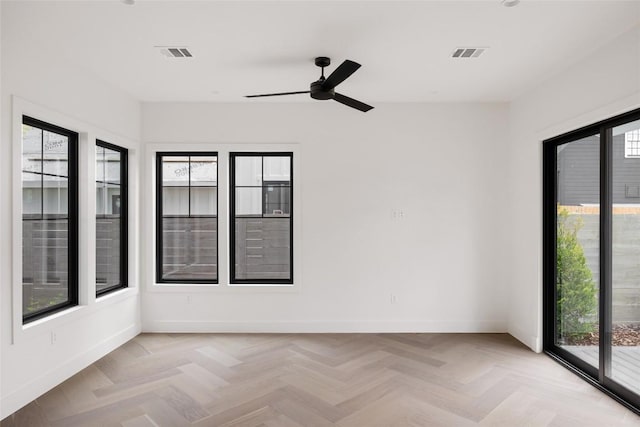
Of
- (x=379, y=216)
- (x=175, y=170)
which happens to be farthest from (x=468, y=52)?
(x=175, y=170)

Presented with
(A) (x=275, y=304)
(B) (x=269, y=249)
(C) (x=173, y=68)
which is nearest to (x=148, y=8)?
(C) (x=173, y=68)

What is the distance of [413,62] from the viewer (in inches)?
136

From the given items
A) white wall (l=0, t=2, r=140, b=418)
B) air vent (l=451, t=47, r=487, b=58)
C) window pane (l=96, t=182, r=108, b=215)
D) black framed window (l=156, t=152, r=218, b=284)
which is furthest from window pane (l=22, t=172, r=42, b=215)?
air vent (l=451, t=47, r=487, b=58)

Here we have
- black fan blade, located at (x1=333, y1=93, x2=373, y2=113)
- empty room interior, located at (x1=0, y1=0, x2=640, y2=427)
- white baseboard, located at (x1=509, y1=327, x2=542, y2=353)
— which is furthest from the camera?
white baseboard, located at (x1=509, y1=327, x2=542, y2=353)

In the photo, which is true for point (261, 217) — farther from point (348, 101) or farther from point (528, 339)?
point (528, 339)

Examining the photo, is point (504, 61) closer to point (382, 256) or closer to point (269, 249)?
point (382, 256)

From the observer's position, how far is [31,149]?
3.16 m

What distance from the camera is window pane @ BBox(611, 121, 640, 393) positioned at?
2.92 m

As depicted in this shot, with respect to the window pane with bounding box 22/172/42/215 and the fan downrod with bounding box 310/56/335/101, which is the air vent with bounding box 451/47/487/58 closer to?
the fan downrod with bounding box 310/56/335/101

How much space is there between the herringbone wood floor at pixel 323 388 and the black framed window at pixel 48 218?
2.64ft

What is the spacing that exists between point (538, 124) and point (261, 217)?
344 cm

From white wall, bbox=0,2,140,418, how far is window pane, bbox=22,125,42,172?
171 millimetres

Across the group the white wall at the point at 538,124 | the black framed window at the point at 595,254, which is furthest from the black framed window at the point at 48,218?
the black framed window at the point at 595,254

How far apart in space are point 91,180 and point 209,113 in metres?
1.63
